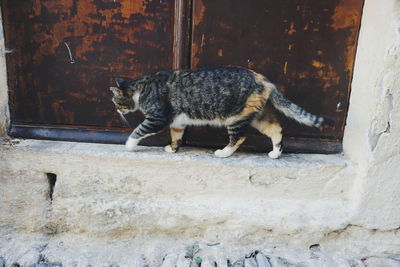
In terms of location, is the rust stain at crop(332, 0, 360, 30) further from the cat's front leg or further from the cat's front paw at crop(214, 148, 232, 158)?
the cat's front leg

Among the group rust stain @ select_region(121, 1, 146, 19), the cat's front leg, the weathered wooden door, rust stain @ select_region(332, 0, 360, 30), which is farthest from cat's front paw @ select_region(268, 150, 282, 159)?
rust stain @ select_region(121, 1, 146, 19)

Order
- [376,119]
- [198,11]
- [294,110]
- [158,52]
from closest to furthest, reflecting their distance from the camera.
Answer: [376,119]
[294,110]
[198,11]
[158,52]

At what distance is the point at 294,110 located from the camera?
93.0 inches

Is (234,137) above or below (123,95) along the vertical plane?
below

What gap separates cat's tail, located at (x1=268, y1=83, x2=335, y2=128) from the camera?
2326 millimetres

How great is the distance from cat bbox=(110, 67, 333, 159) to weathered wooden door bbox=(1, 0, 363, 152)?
0.18 m

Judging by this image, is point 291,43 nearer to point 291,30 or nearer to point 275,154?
point 291,30

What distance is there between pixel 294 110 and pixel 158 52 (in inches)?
40.2

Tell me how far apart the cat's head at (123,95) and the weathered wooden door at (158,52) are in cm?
19

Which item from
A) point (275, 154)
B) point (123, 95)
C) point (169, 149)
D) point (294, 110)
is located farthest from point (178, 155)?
point (294, 110)

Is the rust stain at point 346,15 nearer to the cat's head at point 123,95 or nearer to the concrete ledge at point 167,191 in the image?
the concrete ledge at point 167,191

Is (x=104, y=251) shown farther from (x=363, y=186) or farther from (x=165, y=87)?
(x=363, y=186)

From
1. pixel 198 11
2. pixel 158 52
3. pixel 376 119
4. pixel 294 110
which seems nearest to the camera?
pixel 376 119

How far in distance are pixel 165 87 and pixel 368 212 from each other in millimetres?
1576
